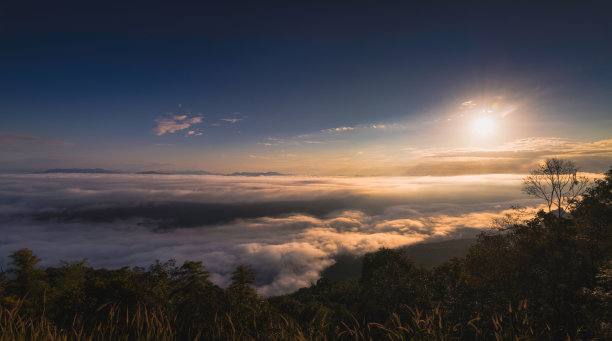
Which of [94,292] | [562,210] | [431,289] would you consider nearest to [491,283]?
[431,289]

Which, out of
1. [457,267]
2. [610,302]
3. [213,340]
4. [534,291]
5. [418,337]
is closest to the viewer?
[418,337]

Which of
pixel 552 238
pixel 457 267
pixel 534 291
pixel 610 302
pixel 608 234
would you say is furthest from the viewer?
pixel 457 267

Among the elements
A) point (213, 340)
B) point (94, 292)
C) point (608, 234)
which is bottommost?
point (94, 292)

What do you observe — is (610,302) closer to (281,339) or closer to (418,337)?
(418,337)

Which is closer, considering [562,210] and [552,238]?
[552,238]

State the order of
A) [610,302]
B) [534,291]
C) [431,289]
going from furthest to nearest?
[431,289] < [534,291] < [610,302]

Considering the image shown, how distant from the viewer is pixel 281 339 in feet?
9.83

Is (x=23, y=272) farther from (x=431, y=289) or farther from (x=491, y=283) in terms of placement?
(x=491, y=283)

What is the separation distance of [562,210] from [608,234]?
1097cm

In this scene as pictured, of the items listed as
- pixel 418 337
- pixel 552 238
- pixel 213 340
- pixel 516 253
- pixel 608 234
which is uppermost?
pixel 418 337

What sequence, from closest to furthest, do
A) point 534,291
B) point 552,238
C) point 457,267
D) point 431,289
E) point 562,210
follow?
point 534,291 → point 552,238 → point 431,289 → point 562,210 → point 457,267

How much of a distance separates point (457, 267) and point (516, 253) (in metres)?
Answer: 12.7

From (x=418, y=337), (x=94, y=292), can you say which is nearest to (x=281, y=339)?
(x=418, y=337)

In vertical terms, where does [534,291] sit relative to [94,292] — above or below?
above
